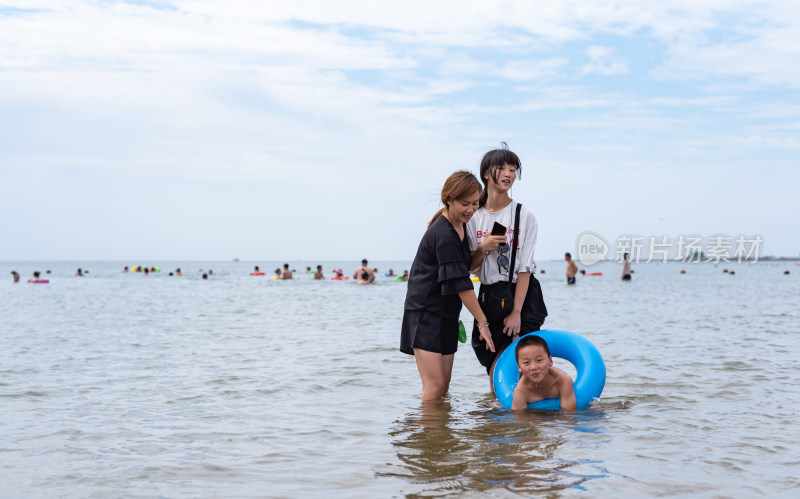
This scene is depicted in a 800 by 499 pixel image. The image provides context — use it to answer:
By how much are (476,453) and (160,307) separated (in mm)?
15511

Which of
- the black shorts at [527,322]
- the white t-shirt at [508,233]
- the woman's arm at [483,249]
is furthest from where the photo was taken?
the black shorts at [527,322]

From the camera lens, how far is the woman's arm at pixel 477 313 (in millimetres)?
4172

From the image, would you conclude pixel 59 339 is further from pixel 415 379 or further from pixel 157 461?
pixel 157 461

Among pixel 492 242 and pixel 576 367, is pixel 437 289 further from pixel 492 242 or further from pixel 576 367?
pixel 576 367

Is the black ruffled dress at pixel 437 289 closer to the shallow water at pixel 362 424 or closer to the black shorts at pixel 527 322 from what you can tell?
the black shorts at pixel 527 322

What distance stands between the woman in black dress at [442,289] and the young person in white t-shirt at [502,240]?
12cm

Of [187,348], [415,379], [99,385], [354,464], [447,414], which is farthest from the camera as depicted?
[187,348]

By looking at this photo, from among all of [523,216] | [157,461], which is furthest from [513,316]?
[157,461]

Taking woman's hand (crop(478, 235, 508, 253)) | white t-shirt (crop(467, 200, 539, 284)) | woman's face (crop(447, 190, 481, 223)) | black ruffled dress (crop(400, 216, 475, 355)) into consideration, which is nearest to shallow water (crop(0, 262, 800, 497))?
black ruffled dress (crop(400, 216, 475, 355))

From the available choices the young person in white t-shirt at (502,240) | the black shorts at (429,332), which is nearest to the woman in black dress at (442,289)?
the black shorts at (429,332)

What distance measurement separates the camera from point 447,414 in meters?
4.89

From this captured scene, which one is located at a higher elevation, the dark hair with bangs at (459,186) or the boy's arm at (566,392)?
the dark hair with bangs at (459,186)

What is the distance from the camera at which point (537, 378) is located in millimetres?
4512

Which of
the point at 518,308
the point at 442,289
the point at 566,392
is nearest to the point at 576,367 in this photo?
the point at 566,392
